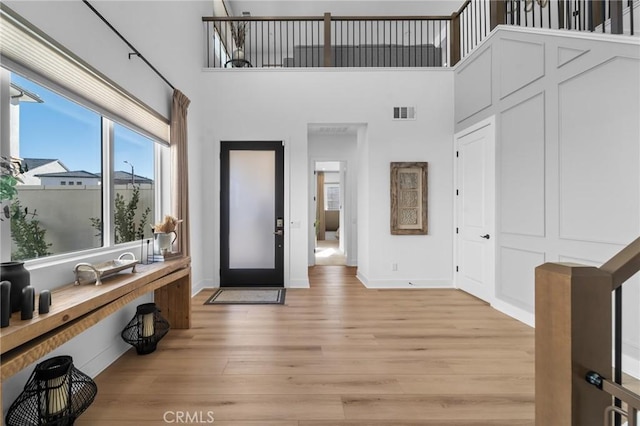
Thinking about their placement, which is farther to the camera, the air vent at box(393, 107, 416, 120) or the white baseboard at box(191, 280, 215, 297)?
the air vent at box(393, 107, 416, 120)

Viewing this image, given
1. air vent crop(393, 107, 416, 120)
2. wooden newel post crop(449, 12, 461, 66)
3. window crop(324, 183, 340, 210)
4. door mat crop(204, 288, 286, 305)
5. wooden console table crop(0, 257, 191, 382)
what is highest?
wooden newel post crop(449, 12, 461, 66)

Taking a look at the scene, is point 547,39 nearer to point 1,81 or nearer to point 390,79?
point 390,79

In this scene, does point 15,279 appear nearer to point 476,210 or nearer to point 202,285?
point 202,285

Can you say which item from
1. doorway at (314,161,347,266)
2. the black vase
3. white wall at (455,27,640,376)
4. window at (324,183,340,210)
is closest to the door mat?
the black vase

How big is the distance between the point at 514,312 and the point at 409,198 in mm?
2090

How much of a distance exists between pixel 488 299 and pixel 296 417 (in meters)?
3.19

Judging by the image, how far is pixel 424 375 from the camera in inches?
89.9

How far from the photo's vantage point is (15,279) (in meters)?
1.47

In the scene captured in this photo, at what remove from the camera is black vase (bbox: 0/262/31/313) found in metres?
1.45

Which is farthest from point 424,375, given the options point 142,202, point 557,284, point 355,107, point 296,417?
point 355,107

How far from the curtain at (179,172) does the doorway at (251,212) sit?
3.89 ft

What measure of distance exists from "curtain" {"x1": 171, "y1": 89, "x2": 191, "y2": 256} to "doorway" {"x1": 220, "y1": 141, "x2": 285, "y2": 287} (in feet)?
3.89

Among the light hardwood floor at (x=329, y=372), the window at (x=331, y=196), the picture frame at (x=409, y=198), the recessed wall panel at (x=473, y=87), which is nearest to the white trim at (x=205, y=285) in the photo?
the light hardwood floor at (x=329, y=372)

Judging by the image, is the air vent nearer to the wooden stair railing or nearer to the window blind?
the window blind
